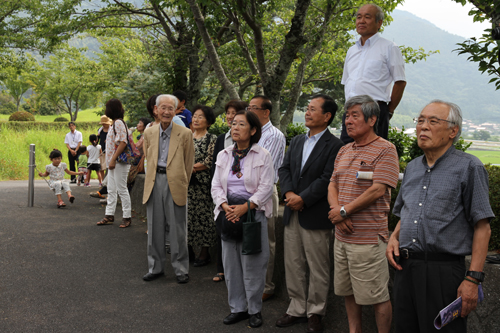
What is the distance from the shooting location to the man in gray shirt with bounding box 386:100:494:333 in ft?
8.16

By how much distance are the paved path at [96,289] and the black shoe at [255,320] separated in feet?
0.21

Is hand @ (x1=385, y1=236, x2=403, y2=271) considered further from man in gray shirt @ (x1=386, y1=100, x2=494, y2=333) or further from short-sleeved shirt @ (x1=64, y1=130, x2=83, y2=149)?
short-sleeved shirt @ (x1=64, y1=130, x2=83, y2=149)

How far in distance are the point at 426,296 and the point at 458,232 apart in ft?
1.43

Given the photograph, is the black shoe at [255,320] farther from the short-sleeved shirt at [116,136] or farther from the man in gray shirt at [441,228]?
the short-sleeved shirt at [116,136]

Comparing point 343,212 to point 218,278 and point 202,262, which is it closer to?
point 218,278

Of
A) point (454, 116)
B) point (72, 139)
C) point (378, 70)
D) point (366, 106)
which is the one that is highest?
point (378, 70)

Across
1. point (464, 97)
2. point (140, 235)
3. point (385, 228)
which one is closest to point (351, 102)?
point (385, 228)

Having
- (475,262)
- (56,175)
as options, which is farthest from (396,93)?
(56,175)

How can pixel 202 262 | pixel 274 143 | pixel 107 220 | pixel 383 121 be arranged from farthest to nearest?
pixel 107 220 < pixel 202 262 < pixel 274 143 < pixel 383 121

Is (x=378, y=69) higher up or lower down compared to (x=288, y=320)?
higher up

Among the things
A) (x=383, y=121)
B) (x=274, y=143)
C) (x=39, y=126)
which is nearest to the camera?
(x=383, y=121)

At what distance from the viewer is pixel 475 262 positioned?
2.46m

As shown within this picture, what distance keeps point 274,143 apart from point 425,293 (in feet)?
8.79

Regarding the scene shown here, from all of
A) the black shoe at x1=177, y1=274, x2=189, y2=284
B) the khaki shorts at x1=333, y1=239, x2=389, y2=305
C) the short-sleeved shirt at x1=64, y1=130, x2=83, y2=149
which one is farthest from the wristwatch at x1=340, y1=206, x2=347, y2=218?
the short-sleeved shirt at x1=64, y1=130, x2=83, y2=149
